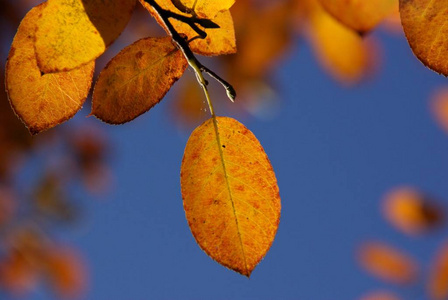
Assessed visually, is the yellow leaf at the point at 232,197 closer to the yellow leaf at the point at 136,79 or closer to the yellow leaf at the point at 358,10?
the yellow leaf at the point at 136,79

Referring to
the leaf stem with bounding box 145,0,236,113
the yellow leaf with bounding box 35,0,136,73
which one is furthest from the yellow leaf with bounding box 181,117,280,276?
the yellow leaf with bounding box 35,0,136,73

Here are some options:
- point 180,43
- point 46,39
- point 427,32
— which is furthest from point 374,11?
point 46,39

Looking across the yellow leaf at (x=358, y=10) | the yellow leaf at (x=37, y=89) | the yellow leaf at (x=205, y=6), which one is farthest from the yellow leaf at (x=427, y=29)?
the yellow leaf at (x=37, y=89)

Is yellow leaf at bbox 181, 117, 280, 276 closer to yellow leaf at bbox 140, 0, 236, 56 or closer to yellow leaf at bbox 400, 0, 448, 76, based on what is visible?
yellow leaf at bbox 140, 0, 236, 56

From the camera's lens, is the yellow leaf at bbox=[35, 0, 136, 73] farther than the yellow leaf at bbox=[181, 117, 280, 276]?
No

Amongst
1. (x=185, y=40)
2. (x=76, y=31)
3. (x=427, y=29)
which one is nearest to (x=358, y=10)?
(x=427, y=29)
